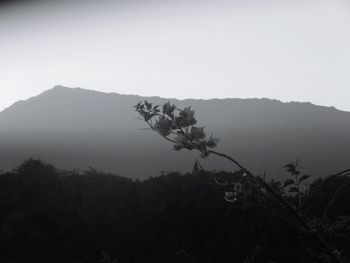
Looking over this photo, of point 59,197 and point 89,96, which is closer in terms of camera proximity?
point 59,197

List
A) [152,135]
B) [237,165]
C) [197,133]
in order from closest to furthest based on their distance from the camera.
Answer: [237,165]
[197,133]
[152,135]

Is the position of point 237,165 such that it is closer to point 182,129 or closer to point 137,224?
point 182,129

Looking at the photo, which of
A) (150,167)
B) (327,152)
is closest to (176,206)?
(150,167)

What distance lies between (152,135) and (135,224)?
82139mm

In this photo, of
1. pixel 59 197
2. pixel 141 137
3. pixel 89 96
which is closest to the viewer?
pixel 59 197

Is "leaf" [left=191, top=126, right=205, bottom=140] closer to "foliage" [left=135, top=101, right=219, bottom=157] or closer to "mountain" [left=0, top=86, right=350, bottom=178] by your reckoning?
"foliage" [left=135, top=101, right=219, bottom=157]

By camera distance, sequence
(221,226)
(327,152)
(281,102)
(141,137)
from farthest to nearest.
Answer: (281,102)
(141,137)
(327,152)
(221,226)

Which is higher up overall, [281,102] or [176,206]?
[281,102]

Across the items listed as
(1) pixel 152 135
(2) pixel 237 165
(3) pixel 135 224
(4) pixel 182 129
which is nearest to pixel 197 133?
(4) pixel 182 129

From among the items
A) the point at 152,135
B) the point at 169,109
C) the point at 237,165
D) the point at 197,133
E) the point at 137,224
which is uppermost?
the point at 169,109

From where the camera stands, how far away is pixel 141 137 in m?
90.8

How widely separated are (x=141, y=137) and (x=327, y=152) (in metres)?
40.4

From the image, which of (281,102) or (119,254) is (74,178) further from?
(281,102)

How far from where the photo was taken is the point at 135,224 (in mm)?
10797
